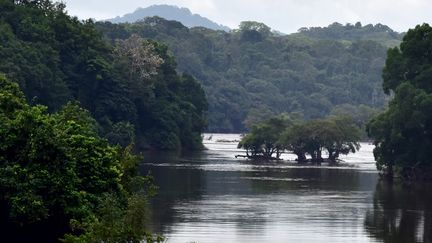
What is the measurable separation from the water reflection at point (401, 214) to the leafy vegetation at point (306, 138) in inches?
1158

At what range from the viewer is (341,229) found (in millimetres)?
51094

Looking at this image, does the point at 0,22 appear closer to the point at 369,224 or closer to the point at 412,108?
the point at 412,108

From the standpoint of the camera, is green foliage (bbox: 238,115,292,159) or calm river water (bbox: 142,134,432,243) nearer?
calm river water (bbox: 142,134,432,243)

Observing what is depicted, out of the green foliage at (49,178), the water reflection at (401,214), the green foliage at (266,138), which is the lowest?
the water reflection at (401,214)

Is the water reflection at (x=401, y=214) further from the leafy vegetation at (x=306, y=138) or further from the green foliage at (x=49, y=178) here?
the leafy vegetation at (x=306, y=138)

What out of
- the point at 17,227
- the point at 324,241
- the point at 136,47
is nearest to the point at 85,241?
the point at 17,227

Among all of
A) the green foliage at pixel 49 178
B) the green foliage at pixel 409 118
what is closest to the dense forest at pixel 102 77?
the green foliage at pixel 409 118

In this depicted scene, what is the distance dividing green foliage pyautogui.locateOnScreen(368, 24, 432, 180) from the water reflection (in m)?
4.96

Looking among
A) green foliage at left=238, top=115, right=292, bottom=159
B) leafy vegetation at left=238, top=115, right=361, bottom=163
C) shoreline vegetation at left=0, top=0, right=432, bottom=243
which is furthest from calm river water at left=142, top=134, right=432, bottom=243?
green foliage at left=238, top=115, right=292, bottom=159

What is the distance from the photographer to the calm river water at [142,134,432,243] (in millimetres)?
48500

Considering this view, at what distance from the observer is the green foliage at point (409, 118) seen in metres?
80.5

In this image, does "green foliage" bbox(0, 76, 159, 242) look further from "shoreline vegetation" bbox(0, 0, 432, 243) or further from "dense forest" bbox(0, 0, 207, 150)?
"dense forest" bbox(0, 0, 207, 150)

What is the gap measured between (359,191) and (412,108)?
35.9 feet

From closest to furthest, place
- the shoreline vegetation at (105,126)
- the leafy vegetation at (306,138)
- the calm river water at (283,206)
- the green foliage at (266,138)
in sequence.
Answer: the shoreline vegetation at (105,126)
the calm river water at (283,206)
the leafy vegetation at (306,138)
the green foliage at (266,138)
